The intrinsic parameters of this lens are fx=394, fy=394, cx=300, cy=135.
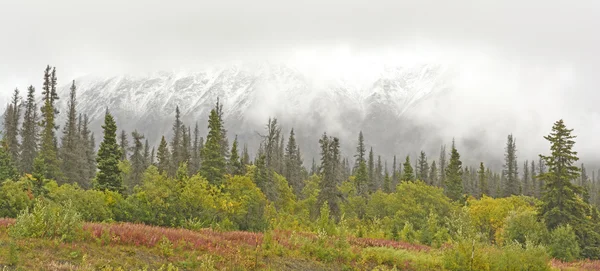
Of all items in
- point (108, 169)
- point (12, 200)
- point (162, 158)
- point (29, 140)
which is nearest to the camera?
point (12, 200)

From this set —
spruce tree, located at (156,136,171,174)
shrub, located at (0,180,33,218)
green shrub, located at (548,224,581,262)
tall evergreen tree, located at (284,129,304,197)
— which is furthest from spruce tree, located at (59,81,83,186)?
green shrub, located at (548,224,581,262)

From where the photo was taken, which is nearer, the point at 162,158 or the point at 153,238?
the point at 153,238

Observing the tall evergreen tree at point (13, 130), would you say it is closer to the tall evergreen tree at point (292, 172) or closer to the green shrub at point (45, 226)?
the tall evergreen tree at point (292, 172)

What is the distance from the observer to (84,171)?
59188 mm

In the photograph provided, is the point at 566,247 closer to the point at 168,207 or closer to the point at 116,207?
the point at 168,207

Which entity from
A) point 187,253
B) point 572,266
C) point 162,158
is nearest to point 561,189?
point 572,266

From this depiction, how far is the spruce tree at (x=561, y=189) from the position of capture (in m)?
33.1

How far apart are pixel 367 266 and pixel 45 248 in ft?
36.1

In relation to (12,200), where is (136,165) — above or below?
above

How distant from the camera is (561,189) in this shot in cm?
3372

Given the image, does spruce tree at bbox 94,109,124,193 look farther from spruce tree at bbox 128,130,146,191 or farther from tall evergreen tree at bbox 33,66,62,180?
spruce tree at bbox 128,130,146,191

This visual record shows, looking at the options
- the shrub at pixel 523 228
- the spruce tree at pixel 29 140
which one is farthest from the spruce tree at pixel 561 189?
the spruce tree at pixel 29 140

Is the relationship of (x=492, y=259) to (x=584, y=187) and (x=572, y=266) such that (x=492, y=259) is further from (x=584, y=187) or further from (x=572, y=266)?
(x=584, y=187)

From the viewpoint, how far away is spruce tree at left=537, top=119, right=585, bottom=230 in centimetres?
3309
